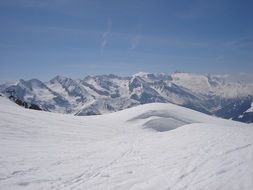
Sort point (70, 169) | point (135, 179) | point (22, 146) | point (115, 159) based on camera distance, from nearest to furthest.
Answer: point (135, 179)
point (70, 169)
point (115, 159)
point (22, 146)

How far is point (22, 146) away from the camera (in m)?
19.1

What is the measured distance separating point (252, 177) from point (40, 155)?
12181mm

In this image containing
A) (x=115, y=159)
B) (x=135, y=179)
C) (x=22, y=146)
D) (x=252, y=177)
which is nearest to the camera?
(x=252, y=177)

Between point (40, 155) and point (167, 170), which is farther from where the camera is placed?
point (40, 155)

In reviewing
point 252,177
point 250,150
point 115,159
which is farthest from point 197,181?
point 115,159

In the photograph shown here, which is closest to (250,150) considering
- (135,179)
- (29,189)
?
(135,179)

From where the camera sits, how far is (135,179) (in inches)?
481

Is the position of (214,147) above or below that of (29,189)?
above

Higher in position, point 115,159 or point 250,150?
point 250,150

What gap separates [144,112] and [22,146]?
29372mm

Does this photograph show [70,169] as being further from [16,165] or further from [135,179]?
[135,179]

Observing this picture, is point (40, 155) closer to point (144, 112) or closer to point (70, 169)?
point (70, 169)

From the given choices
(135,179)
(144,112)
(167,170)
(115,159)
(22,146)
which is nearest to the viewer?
Result: (135,179)

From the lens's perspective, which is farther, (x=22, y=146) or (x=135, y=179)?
(x=22, y=146)
